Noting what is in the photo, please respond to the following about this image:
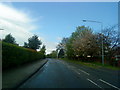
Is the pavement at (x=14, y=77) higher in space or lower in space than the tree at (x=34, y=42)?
lower

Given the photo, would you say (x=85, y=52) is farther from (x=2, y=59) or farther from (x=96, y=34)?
(x=2, y=59)

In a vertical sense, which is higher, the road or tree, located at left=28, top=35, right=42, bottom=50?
tree, located at left=28, top=35, right=42, bottom=50

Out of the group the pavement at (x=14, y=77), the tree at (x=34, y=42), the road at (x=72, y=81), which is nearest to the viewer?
the pavement at (x=14, y=77)

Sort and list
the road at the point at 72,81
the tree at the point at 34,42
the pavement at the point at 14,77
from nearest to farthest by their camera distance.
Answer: the pavement at the point at 14,77, the road at the point at 72,81, the tree at the point at 34,42

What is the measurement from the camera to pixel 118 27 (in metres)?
34.9

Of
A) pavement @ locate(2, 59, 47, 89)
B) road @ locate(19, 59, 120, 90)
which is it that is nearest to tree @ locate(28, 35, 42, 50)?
pavement @ locate(2, 59, 47, 89)

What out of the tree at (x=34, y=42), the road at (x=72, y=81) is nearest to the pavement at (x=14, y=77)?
the road at (x=72, y=81)

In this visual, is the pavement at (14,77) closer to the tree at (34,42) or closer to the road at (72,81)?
the road at (72,81)

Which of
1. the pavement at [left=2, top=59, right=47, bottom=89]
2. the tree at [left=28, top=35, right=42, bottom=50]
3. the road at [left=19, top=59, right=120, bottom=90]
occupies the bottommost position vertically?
the road at [left=19, top=59, right=120, bottom=90]

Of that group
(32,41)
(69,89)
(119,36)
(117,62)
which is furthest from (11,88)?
(32,41)

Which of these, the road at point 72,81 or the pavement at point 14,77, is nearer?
the pavement at point 14,77

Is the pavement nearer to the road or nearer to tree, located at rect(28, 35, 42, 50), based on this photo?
the road

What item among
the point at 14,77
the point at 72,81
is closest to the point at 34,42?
the point at 14,77

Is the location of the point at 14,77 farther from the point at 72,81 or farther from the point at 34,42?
the point at 34,42
